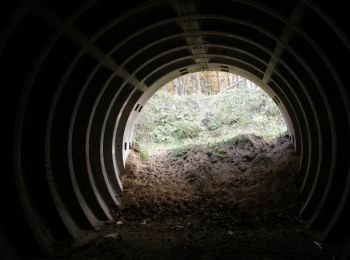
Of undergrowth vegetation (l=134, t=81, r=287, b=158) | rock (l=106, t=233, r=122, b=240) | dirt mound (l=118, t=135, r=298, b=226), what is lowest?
rock (l=106, t=233, r=122, b=240)

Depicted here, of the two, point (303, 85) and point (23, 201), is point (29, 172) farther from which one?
point (303, 85)

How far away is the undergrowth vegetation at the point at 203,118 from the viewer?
20453 millimetres

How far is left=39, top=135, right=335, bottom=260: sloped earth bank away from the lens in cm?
595

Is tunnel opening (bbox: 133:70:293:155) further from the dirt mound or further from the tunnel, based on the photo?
the tunnel

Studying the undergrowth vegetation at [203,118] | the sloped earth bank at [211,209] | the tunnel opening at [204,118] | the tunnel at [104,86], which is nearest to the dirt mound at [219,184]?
the sloped earth bank at [211,209]

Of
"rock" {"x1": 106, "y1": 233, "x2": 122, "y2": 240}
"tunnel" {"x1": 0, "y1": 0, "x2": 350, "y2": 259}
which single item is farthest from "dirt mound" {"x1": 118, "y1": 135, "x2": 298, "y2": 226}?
"rock" {"x1": 106, "y1": 233, "x2": 122, "y2": 240}

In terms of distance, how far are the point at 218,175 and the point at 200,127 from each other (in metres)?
9.38

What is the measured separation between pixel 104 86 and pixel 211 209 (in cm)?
407

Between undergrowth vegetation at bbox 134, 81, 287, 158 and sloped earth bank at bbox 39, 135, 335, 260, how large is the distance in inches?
200

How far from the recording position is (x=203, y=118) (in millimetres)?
22984

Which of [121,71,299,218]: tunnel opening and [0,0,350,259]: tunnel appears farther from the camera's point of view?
[121,71,299,218]: tunnel opening

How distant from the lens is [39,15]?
15.7 feet

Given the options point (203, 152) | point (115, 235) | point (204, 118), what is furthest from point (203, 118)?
point (115, 235)

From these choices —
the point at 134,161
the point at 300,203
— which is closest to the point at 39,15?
the point at 300,203
